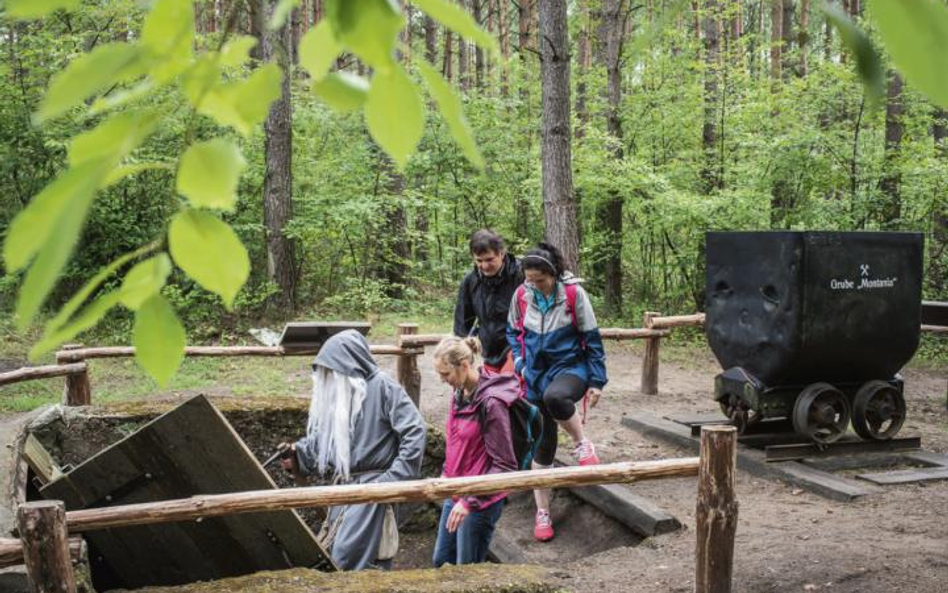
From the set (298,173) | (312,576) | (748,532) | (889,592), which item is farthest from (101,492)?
(298,173)

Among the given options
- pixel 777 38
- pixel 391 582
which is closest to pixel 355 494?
pixel 391 582

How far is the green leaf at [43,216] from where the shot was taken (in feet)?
1.89

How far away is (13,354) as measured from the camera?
1087 centimetres

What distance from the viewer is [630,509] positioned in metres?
5.62

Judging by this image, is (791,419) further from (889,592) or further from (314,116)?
(314,116)

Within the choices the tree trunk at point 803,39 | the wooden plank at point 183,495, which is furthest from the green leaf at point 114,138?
the tree trunk at point 803,39

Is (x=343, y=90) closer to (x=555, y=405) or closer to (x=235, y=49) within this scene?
(x=235, y=49)

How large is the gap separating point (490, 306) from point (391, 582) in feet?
8.68

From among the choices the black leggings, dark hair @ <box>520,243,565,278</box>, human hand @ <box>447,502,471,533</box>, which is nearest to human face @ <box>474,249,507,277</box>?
dark hair @ <box>520,243,565,278</box>

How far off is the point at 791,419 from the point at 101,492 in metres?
4.94

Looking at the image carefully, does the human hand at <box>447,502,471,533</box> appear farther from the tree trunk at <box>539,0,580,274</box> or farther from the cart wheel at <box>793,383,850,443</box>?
the tree trunk at <box>539,0,580,274</box>

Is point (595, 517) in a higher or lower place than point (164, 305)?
lower

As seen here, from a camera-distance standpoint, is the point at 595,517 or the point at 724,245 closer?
the point at 595,517

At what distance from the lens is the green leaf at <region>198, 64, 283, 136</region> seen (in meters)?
0.73
